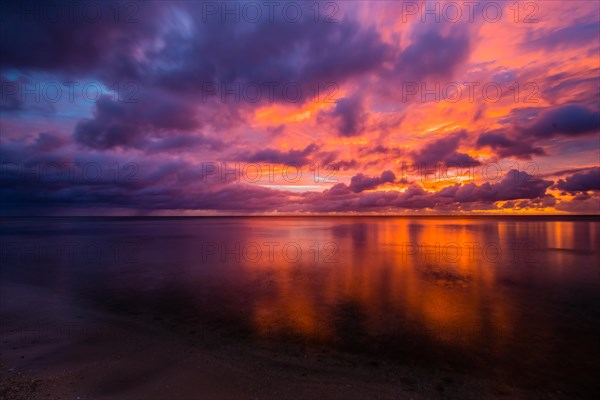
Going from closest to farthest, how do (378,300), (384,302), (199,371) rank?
1. (199,371)
2. (384,302)
3. (378,300)

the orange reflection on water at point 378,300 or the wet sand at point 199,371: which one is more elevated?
the wet sand at point 199,371

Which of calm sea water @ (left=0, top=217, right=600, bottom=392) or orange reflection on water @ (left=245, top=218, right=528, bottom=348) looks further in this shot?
orange reflection on water @ (left=245, top=218, right=528, bottom=348)

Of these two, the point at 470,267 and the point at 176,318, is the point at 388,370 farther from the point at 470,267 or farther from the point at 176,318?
the point at 470,267

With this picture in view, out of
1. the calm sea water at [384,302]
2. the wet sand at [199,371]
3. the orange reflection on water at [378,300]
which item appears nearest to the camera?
the wet sand at [199,371]

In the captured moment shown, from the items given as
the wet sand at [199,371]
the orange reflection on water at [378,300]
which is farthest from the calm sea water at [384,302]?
the wet sand at [199,371]

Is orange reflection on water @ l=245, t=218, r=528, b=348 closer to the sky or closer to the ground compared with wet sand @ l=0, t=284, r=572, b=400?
closer to the ground

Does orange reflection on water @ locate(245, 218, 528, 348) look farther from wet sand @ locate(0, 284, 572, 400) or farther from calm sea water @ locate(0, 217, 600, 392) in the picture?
wet sand @ locate(0, 284, 572, 400)

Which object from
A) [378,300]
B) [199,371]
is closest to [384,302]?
[378,300]

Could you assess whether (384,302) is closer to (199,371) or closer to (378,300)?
(378,300)

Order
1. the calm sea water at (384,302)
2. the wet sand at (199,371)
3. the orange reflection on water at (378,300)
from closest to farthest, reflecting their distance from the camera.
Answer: the wet sand at (199,371) → the calm sea water at (384,302) → the orange reflection on water at (378,300)

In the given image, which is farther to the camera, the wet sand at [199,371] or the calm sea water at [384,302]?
the calm sea water at [384,302]

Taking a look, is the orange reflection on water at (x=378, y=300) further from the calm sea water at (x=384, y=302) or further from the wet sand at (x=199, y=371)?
the wet sand at (x=199, y=371)

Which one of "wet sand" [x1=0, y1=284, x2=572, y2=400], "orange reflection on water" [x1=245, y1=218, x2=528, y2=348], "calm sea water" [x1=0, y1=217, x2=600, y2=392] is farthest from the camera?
"orange reflection on water" [x1=245, y1=218, x2=528, y2=348]

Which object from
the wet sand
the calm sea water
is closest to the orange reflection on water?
the calm sea water
